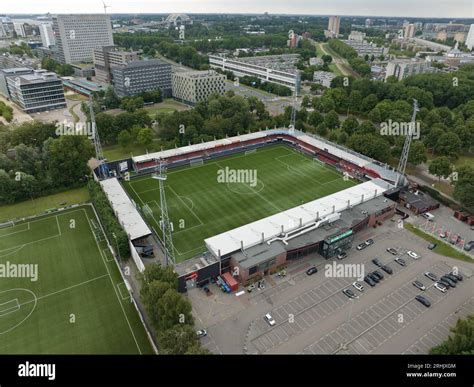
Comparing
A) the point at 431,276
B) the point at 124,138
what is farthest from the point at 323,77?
the point at 431,276

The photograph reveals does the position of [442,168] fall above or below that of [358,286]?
above

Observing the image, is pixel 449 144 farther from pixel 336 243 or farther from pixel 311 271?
pixel 311 271

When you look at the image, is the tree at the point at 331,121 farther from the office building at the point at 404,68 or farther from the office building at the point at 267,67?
the office building at the point at 404,68

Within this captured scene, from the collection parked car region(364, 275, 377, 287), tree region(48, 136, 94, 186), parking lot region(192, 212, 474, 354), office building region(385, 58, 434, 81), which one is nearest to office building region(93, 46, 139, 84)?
tree region(48, 136, 94, 186)

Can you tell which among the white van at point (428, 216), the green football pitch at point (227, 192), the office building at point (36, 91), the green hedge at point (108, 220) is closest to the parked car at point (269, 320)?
the green football pitch at point (227, 192)

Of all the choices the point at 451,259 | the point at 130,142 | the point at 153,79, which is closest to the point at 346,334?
the point at 451,259

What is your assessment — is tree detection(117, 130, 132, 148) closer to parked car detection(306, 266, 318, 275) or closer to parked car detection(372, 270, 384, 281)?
parked car detection(306, 266, 318, 275)
